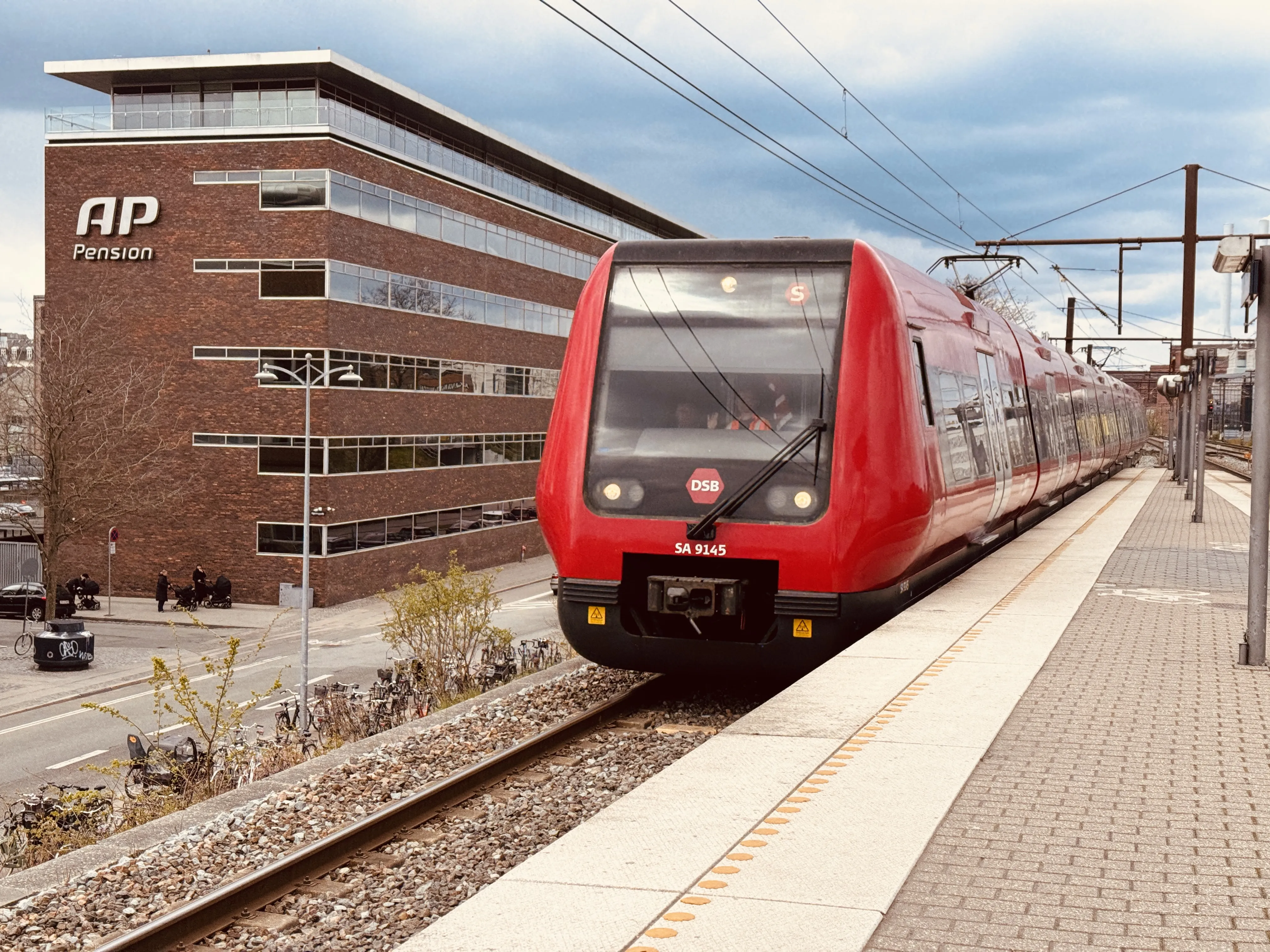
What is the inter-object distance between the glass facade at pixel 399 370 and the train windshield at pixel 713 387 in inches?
1050

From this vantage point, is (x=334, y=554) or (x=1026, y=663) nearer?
(x=1026, y=663)

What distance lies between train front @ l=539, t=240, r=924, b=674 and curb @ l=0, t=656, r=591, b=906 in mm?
1537

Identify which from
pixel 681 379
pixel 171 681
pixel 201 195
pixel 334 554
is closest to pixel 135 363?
pixel 201 195

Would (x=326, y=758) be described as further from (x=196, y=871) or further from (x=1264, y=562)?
(x=1264, y=562)

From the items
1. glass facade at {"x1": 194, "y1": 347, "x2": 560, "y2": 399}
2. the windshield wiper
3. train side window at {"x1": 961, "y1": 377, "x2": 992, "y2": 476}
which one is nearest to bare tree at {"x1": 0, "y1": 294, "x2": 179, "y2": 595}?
glass facade at {"x1": 194, "y1": 347, "x2": 560, "y2": 399}

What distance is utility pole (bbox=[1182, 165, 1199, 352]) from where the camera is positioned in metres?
25.4

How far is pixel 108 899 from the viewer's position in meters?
6.25

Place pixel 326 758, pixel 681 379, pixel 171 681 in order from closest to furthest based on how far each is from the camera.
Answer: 1. pixel 326 758
2. pixel 681 379
3. pixel 171 681

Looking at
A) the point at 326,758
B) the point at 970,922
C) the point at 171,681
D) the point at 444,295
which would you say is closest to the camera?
the point at 970,922

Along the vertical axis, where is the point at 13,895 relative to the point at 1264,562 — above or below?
below

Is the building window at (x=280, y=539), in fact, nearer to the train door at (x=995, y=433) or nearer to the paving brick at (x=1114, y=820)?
the train door at (x=995, y=433)

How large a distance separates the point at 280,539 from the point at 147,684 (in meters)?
10.7

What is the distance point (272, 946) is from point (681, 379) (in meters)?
5.27

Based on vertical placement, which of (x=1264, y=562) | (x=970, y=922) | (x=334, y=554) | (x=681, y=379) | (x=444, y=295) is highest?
(x=444, y=295)
